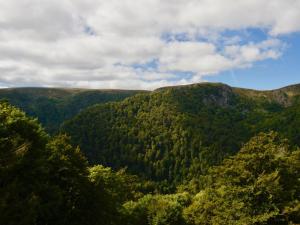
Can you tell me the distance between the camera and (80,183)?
47.1 meters

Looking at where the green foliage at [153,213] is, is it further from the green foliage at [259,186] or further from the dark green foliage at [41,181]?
the dark green foliage at [41,181]

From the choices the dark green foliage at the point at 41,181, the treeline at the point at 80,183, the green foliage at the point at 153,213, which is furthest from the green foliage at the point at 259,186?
the dark green foliage at the point at 41,181

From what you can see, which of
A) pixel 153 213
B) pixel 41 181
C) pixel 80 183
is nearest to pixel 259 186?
pixel 80 183

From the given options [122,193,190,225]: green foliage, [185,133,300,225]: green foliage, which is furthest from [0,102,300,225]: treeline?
[122,193,190,225]: green foliage

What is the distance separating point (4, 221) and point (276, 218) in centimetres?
3282

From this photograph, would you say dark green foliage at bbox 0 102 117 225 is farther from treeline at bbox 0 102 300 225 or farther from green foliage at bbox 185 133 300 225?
green foliage at bbox 185 133 300 225

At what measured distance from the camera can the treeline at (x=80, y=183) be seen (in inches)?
1389

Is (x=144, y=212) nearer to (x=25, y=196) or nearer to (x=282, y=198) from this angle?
(x=282, y=198)

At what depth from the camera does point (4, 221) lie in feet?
104

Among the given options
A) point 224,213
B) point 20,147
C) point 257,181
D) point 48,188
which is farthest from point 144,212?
point 20,147

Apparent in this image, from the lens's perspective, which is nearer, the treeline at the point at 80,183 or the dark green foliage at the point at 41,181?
the dark green foliage at the point at 41,181

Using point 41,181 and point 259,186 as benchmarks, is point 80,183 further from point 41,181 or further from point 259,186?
point 259,186

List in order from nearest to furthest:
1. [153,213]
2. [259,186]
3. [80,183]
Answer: [80,183]
[259,186]
[153,213]

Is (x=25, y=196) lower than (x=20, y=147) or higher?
A: lower
